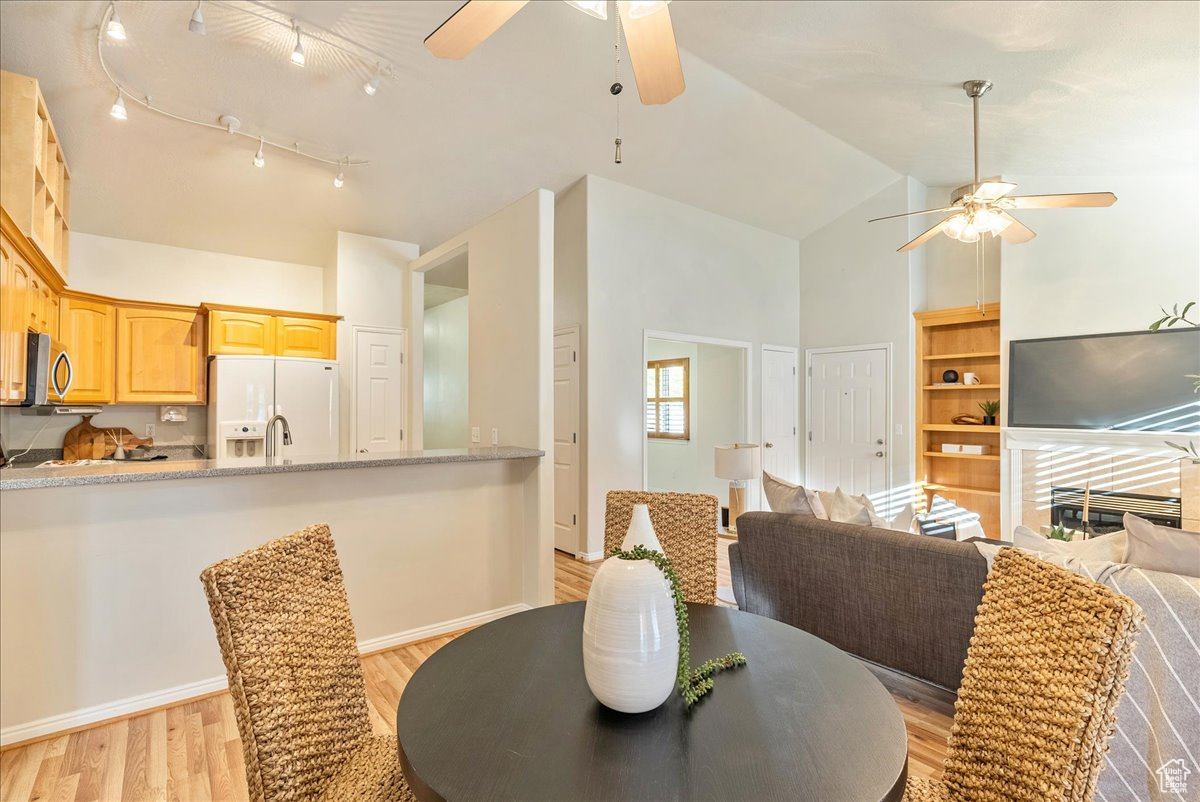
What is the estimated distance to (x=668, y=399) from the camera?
293 inches

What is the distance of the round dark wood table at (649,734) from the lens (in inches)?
32.8

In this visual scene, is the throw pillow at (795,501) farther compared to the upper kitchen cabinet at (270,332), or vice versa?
the upper kitchen cabinet at (270,332)

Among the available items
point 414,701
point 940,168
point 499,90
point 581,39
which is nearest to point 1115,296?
point 940,168

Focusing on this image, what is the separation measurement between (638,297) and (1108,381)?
12.9 feet

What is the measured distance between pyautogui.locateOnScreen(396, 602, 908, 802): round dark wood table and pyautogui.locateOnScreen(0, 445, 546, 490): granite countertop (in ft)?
5.59

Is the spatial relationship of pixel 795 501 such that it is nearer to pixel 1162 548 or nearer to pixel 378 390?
pixel 1162 548

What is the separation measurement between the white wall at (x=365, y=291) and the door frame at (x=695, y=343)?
2.20 m

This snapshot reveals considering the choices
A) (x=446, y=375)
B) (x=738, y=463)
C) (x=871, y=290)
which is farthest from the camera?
(x=446, y=375)

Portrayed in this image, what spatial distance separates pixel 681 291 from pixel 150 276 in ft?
15.1

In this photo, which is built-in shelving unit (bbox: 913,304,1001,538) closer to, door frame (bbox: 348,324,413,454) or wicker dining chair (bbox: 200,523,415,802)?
door frame (bbox: 348,324,413,454)

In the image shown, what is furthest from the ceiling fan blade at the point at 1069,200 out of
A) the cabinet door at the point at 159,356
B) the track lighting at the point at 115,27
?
the cabinet door at the point at 159,356

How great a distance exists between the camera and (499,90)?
3588 mm

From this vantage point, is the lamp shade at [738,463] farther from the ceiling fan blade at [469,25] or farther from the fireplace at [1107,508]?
the ceiling fan blade at [469,25]

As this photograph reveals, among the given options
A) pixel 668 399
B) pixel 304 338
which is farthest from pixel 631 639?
pixel 668 399
